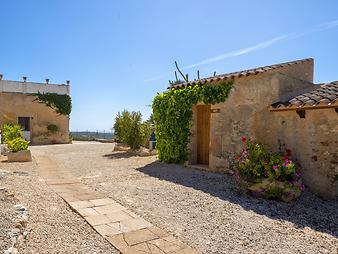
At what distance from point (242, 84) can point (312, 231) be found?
4718 mm

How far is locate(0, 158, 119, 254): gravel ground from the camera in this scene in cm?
331

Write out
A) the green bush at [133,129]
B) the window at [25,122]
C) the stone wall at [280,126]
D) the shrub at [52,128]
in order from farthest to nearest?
the shrub at [52,128], the window at [25,122], the green bush at [133,129], the stone wall at [280,126]

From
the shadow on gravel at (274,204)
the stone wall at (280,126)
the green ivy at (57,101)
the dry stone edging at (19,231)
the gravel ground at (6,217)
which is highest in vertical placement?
the green ivy at (57,101)

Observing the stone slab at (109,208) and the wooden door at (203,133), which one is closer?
the stone slab at (109,208)

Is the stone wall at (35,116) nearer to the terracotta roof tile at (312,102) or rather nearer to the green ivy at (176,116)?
the green ivy at (176,116)

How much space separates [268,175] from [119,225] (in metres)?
3.49

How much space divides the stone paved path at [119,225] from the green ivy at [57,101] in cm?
1849

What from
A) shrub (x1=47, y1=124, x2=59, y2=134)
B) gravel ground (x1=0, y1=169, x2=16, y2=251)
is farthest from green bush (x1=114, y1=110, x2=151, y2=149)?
shrub (x1=47, y1=124, x2=59, y2=134)

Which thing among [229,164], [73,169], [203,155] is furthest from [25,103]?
[229,164]

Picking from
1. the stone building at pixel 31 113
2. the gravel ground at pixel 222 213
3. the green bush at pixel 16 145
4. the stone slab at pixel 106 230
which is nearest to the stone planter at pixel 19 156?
the green bush at pixel 16 145

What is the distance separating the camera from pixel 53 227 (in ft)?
12.8

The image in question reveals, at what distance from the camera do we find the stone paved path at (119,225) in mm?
3400

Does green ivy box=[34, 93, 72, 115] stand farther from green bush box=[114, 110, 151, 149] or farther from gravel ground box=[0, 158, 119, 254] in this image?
gravel ground box=[0, 158, 119, 254]

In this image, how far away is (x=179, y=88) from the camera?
33.4 ft
